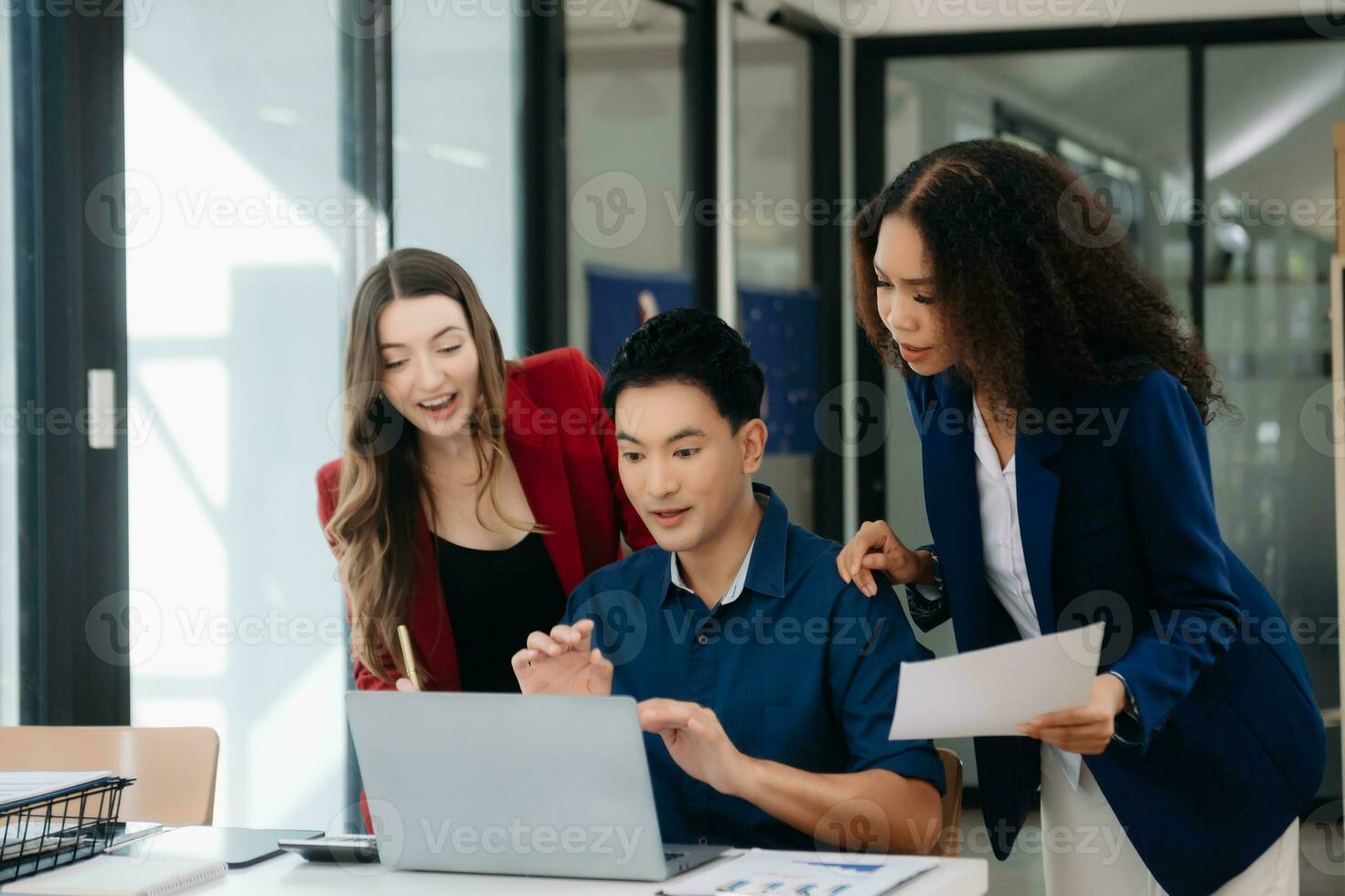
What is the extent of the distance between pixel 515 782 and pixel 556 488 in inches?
37.7

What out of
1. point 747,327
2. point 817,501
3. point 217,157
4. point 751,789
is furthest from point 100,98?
point 817,501

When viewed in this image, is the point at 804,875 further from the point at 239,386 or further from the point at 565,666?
the point at 239,386

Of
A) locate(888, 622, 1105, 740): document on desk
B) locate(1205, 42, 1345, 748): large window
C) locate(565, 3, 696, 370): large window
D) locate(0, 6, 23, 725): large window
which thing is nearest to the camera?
locate(888, 622, 1105, 740): document on desk

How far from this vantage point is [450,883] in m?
1.46

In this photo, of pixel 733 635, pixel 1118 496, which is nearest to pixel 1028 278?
pixel 1118 496

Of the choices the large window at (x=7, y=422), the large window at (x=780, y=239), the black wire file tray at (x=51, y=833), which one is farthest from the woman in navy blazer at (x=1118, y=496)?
the large window at (x=780, y=239)

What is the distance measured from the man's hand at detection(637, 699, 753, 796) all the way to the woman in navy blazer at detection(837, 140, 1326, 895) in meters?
0.39

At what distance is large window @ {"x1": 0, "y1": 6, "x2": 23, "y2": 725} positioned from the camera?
2570mm

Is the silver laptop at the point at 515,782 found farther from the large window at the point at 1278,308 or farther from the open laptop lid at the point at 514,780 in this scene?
the large window at the point at 1278,308

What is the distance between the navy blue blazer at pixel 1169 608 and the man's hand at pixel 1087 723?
3.8 inches

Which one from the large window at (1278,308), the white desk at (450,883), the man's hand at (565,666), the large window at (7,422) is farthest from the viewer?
the large window at (1278,308)

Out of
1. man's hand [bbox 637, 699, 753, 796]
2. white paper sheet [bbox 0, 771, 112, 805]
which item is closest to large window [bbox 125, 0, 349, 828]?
white paper sheet [bbox 0, 771, 112, 805]

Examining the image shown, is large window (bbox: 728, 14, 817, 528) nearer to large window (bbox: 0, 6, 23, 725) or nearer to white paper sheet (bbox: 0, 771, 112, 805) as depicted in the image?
large window (bbox: 0, 6, 23, 725)

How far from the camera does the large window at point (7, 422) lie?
8.43 ft
